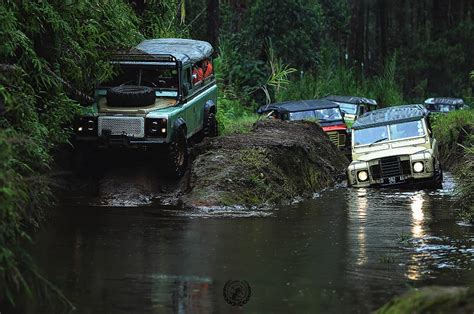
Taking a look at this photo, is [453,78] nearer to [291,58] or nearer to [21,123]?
[291,58]

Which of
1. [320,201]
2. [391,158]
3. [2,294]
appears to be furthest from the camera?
[391,158]

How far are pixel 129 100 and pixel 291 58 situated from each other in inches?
1153

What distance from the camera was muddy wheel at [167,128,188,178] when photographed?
60.7 ft

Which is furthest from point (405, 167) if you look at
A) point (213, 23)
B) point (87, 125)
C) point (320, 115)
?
point (213, 23)

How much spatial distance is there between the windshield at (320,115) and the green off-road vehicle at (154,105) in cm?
851

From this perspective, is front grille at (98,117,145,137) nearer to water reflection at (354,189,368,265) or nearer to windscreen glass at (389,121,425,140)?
water reflection at (354,189,368,265)

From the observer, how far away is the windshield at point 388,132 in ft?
73.3

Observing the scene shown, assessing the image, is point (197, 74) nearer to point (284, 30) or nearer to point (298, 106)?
point (298, 106)

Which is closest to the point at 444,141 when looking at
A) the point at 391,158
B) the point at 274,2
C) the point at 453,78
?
the point at 391,158

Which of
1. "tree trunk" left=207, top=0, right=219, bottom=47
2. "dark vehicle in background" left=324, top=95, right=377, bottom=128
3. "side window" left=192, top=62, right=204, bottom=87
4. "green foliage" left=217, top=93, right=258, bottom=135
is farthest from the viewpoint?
"tree trunk" left=207, top=0, right=219, bottom=47

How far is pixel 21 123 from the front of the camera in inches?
554

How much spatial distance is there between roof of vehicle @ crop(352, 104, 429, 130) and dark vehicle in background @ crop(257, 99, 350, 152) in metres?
5.47

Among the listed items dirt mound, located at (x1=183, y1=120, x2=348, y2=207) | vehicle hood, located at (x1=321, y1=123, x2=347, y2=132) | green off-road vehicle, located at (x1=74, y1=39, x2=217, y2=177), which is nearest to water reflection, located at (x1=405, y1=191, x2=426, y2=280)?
dirt mound, located at (x1=183, y1=120, x2=348, y2=207)

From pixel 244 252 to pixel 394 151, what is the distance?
890 cm
